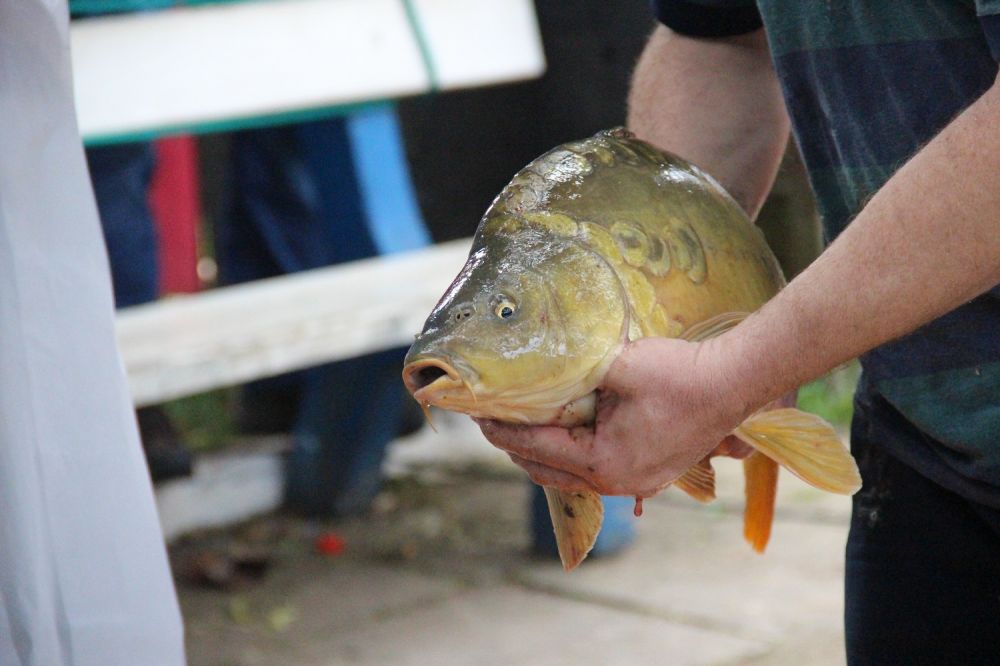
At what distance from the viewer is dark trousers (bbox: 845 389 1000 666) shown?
152 centimetres

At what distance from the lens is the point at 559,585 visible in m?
3.52

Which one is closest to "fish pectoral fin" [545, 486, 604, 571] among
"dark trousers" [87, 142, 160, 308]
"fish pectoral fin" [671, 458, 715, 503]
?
"fish pectoral fin" [671, 458, 715, 503]

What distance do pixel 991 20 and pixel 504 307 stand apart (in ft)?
1.68

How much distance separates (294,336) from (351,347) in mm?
144

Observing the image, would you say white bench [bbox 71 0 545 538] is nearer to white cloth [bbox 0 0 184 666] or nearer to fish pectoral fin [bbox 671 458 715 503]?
white cloth [bbox 0 0 184 666]

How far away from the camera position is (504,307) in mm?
1288

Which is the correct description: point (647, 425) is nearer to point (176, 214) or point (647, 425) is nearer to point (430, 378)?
point (430, 378)

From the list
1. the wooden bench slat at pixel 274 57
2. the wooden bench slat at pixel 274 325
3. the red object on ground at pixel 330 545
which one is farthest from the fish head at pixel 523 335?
the red object on ground at pixel 330 545

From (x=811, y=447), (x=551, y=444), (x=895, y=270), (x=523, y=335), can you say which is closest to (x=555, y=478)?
(x=551, y=444)

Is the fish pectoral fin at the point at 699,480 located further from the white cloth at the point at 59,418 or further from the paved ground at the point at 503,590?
the paved ground at the point at 503,590

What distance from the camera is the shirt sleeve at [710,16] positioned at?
65.0 inches

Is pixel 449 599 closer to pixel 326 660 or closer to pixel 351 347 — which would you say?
pixel 326 660

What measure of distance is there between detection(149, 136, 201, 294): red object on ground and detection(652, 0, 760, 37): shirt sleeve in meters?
4.50

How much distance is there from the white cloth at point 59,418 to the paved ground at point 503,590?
5.63ft
